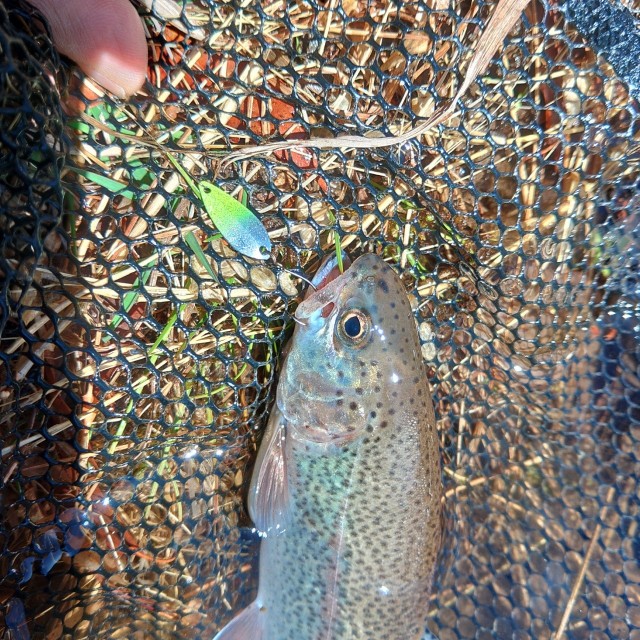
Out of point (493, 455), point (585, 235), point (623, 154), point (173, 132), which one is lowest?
point (493, 455)

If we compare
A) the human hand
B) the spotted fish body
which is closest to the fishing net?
the human hand

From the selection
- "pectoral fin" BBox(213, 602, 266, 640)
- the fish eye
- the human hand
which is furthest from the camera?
"pectoral fin" BBox(213, 602, 266, 640)

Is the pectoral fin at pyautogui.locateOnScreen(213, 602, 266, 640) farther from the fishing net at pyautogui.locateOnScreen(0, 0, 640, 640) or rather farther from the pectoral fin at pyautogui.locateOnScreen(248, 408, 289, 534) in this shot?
the pectoral fin at pyautogui.locateOnScreen(248, 408, 289, 534)

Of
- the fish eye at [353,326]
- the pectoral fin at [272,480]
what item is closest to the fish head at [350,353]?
the fish eye at [353,326]

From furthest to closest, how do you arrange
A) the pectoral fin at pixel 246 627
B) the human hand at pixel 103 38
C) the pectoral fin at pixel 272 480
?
1. the pectoral fin at pixel 246 627
2. the pectoral fin at pixel 272 480
3. the human hand at pixel 103 38

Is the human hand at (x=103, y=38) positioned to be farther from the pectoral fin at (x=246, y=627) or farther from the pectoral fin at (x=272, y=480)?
the pectoral fin at (x=246, y=627)

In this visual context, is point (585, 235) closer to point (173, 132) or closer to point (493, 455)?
point (493, 455)

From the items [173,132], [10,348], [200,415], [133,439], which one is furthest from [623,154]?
[10,348]
